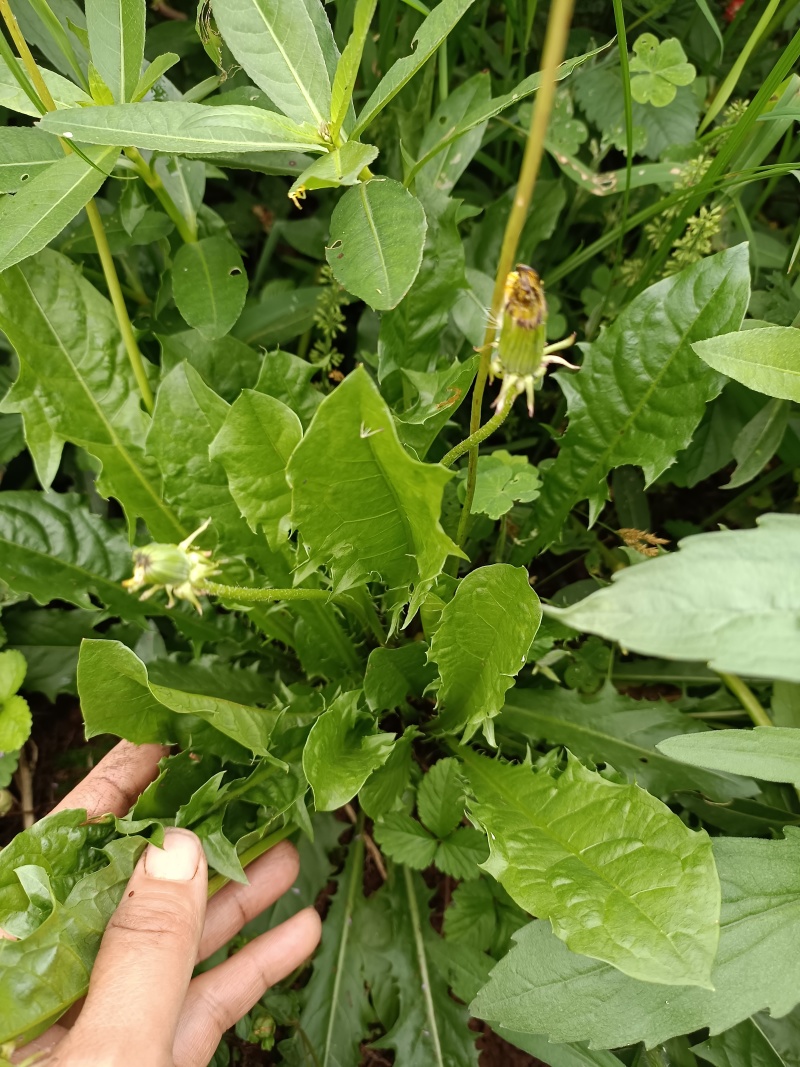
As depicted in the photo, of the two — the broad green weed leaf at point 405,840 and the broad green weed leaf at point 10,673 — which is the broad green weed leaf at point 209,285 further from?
the broad green weed leaf at point 405,840

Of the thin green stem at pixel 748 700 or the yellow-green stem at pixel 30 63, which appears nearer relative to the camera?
the yellow-green stem at pixel 30 63

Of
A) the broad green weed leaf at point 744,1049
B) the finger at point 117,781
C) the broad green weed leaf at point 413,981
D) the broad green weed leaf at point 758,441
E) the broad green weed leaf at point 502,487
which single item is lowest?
the broad green weed leaf at point 413,981

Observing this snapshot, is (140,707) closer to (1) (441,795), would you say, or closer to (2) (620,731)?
(1) (441,795)

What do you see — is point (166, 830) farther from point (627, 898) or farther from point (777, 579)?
point (777, 579)

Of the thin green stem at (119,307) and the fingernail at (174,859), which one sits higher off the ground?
the thin green stem at (119,307)

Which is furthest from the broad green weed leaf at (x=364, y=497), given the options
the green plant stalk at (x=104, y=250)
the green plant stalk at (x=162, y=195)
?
the green plant stalk at (x=162, y=195)

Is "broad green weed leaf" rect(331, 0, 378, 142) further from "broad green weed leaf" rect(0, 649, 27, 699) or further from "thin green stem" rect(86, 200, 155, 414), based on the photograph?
"broad green weed leaf" rect(0, 649, 27, 699)
